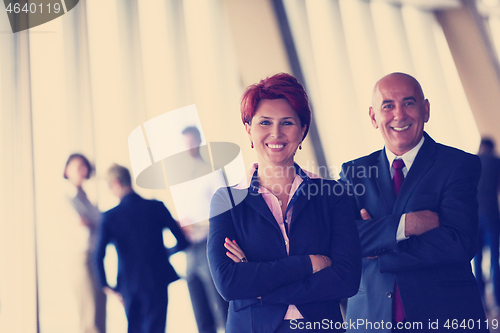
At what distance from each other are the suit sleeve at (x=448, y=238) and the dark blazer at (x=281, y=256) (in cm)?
34

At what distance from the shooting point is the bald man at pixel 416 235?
63.4 inches

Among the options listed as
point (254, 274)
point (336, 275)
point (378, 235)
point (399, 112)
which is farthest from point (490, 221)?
point (254, 274)

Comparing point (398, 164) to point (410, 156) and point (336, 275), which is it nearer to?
point (410, 156)

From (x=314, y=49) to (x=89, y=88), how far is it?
1.85m

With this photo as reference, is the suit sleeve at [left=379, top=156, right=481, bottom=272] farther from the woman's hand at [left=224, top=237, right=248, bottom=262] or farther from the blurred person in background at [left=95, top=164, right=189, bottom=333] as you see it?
the blurred person in background at [left=95, top=164, right=189, bottom=333]

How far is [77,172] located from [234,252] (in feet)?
6.14

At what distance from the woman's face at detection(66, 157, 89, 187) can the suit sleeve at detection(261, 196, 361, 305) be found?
1979 millimetres

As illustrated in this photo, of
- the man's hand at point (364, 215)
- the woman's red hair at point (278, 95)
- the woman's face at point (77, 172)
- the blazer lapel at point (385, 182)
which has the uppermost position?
the woman's face at point (77, 172)

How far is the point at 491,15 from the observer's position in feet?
10.0

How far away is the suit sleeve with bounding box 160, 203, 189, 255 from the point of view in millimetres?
2537

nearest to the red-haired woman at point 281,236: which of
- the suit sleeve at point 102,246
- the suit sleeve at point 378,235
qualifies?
the suit sleeve at point 378,235

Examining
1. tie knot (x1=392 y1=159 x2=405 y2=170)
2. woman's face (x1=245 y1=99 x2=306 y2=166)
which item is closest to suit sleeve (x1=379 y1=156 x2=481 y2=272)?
tie knot (x1=392 y1=159 x2=405 y2=170)

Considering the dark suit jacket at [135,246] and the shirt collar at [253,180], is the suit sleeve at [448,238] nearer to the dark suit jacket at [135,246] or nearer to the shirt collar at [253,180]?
the shirt collar at [253,180]

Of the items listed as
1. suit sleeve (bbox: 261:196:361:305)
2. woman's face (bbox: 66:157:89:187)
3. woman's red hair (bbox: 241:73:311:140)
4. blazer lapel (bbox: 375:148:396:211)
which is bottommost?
suit sleeve (bbox: 261:196:361:305)
